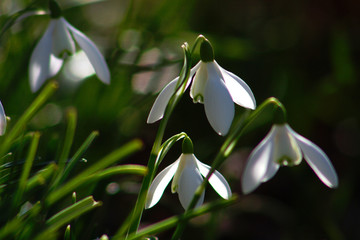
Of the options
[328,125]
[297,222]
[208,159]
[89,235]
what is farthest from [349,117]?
[89,235]

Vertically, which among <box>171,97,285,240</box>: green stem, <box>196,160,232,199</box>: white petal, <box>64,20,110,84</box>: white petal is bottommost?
<box>196,160,232,199</box>: white petal

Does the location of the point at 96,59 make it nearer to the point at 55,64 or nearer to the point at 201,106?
the point at 55,64

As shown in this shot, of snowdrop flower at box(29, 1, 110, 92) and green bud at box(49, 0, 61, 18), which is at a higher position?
green bud at box(49, 0, 61, 18)

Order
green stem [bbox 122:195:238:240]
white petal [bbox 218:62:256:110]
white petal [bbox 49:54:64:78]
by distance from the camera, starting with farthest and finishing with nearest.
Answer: white petal [bbox 49:54:64:78] → white petal [bbox 218:62:256:110] → green stem [bbox 122:195:238:240]

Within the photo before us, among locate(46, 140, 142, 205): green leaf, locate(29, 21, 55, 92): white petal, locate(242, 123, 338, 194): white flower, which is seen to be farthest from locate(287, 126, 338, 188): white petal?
locate(29, 21, 55, 92): white petal

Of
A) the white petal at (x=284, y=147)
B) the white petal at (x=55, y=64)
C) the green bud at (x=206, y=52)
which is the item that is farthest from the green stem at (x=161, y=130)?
the white petal at (x=55, y=64)

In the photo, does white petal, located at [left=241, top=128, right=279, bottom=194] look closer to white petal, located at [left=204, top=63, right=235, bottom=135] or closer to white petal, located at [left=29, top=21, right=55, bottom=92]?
white petal, located at [left=204, top=63, right=235, bottom=135]

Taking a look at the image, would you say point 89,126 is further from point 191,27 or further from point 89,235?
point 191,27

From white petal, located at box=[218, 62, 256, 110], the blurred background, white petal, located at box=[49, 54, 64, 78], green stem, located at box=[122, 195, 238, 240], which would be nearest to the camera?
green stem, located at box=[122, 195, 238, 240]
